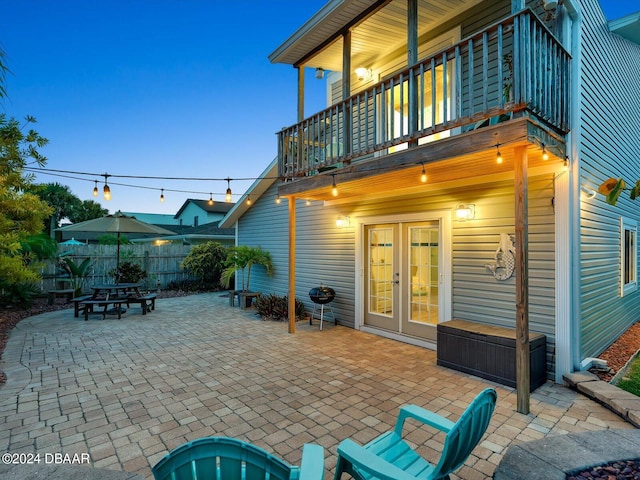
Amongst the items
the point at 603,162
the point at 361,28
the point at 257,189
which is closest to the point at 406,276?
the point at 603,162

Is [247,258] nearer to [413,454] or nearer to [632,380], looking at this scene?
[413,454]

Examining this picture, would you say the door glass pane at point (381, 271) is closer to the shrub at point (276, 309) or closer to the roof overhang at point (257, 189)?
the shrub at point (276, 309)

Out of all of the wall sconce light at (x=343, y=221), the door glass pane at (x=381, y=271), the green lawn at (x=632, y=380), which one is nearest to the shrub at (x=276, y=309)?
the door glass pane at (x=381, y=271)

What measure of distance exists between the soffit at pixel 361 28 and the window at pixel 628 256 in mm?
5133

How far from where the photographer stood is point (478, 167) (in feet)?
15.0

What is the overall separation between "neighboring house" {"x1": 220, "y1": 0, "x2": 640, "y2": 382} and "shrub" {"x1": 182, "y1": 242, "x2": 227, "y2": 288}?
656cm

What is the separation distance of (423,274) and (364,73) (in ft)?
14.4

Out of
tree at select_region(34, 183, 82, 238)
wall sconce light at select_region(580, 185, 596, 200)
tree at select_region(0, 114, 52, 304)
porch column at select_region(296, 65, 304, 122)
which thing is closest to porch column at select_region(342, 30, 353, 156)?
porch column at select_region(296, 65, 304, 122)

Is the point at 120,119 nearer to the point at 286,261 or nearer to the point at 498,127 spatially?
the point at 286,261

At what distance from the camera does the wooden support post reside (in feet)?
11.2

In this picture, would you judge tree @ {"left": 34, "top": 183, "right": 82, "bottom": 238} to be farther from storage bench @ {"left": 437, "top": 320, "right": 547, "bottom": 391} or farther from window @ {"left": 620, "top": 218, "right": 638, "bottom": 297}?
window @ {"left": 620, "top": 218, "right": 638, "bottom": 297}

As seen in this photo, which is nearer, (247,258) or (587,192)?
(587,192)

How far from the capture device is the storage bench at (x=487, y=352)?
4.06m

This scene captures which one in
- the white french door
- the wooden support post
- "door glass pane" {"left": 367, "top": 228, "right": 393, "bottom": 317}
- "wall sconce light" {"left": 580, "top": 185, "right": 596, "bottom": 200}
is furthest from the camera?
"door glass pane" {"left": 367, "top": 228, "right": 393, "bottom": 317}
